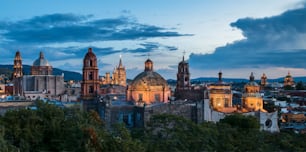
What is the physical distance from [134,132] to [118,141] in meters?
7.06

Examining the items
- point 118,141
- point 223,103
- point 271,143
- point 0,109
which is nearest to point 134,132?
point 118,141

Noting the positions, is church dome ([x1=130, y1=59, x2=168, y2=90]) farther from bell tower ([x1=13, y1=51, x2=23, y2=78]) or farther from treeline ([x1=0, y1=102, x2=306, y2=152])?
bell tower ([x1=13, y1=51, x2=23, y2=78])

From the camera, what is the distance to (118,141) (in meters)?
22.2

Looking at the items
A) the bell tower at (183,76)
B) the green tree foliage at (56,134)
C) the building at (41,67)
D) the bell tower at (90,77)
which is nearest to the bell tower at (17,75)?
the building at (41,67)

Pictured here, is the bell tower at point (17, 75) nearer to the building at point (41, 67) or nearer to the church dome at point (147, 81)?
the building at point (41, 67)

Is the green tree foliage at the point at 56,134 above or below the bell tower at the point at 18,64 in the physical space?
below

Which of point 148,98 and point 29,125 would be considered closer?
point 29,125

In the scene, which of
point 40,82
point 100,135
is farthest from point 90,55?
point 100,135

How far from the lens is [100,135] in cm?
2230

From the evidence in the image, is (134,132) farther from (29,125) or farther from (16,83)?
(16,83)

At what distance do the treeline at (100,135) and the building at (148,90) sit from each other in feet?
51.8

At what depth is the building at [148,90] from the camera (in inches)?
1889

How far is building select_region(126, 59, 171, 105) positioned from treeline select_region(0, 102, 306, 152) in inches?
622

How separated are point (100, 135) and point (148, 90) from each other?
1016 inches
